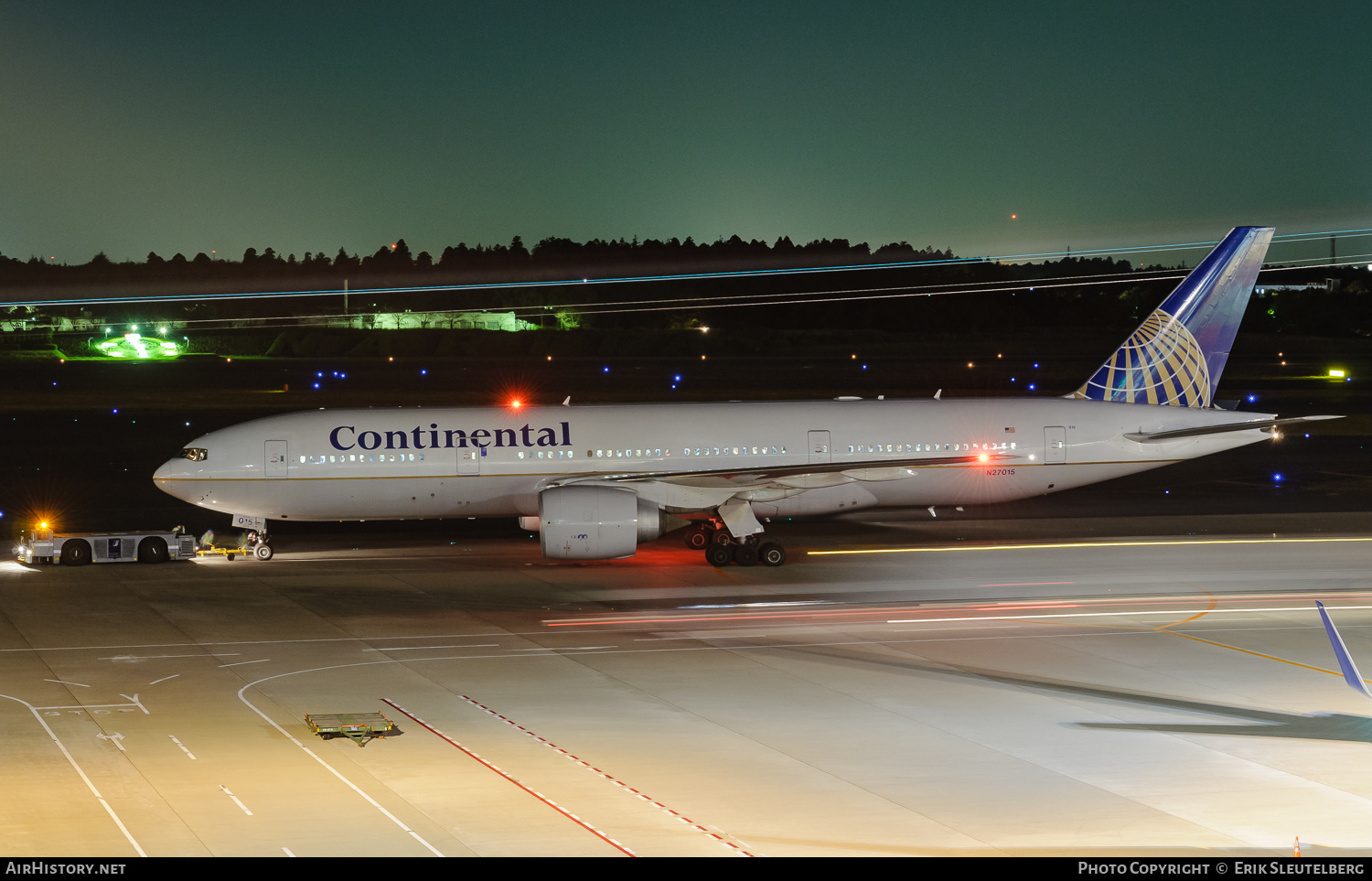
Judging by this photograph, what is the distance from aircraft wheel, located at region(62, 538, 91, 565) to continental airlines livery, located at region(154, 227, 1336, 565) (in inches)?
93.3

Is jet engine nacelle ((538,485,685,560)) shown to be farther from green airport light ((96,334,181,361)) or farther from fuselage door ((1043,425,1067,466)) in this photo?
green airport light ((96,334,181,361))

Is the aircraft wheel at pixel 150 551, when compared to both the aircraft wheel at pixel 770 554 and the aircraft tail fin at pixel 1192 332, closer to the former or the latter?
the aircraft wheel at pixel 770 554

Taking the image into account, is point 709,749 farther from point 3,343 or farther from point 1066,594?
point 3,343

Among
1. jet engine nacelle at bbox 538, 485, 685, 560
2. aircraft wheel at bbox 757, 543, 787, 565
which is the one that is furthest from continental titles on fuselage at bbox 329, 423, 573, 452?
aircraft wheel at bbox 757, 543, 787, 565

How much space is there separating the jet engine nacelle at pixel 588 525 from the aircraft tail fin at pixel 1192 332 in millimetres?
15470

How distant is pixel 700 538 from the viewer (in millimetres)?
33906

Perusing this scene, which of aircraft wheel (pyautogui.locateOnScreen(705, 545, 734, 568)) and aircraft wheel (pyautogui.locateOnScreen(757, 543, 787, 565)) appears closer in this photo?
aircraft wheel (pyautogui.locateOnScreen(705, 545, 734, 568))

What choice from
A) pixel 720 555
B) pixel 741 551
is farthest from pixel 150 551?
pixel 741 551

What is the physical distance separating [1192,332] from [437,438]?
20.9 meters

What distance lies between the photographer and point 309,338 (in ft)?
397

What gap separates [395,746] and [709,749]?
3929 mm

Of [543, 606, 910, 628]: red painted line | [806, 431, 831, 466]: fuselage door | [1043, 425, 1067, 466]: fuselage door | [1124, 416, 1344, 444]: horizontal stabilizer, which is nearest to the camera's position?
[543, 606, 910, 628]: red painted line

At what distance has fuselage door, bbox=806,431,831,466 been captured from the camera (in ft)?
110
